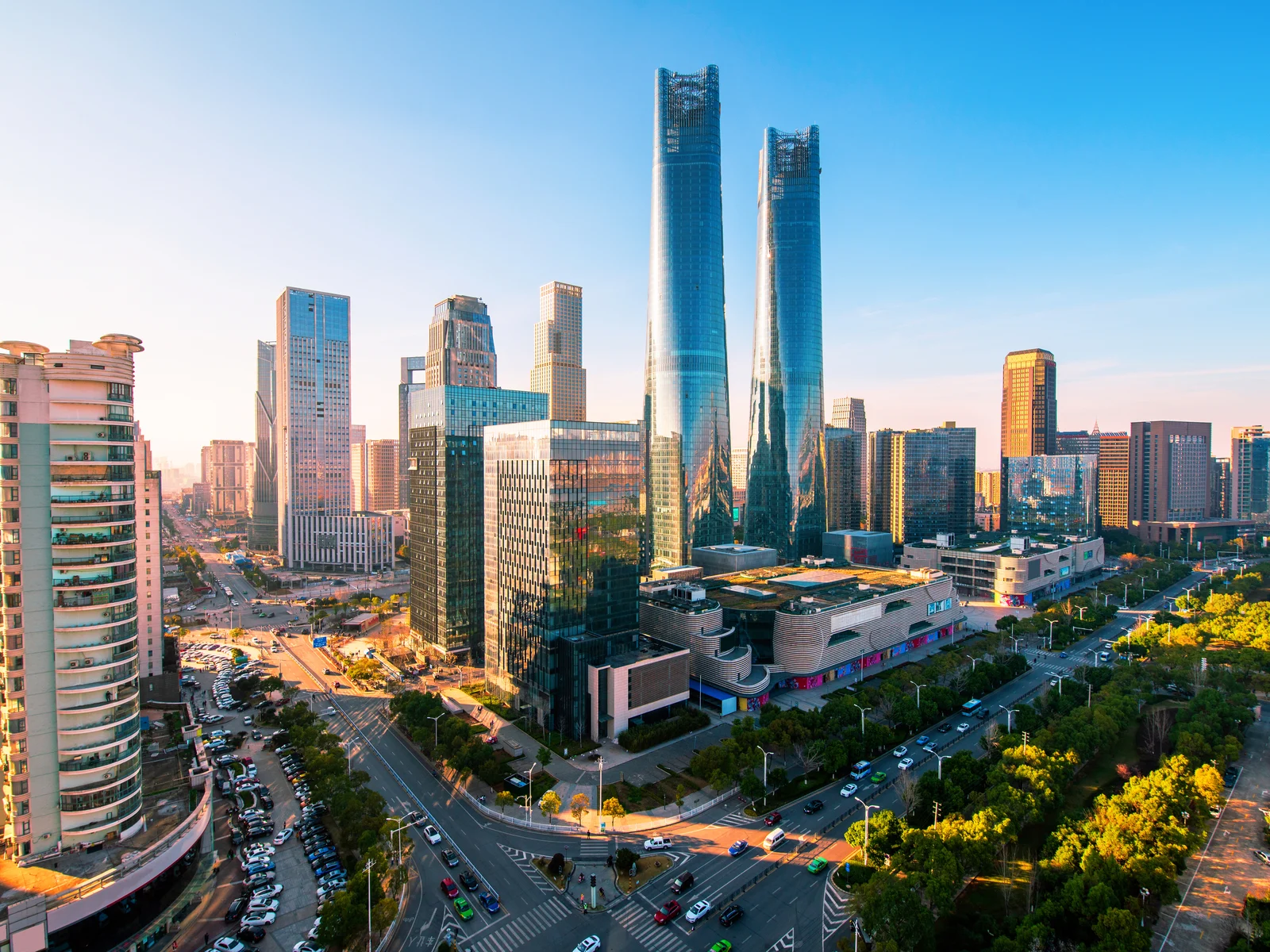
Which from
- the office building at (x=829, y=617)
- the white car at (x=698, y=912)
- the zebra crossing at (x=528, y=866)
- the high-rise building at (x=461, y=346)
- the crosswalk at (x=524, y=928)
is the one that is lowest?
the crosswalk at (x=524, y=928)

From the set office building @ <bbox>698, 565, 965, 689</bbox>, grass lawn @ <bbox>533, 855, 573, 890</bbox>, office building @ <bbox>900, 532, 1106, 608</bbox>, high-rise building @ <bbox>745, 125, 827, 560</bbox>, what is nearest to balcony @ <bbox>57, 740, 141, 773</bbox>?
grass lawn @ <bbox>533, 855, 573, 890</bbox>

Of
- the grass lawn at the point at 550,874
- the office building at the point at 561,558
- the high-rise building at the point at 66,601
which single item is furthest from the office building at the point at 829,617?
the high-rise building at the point at 66,601

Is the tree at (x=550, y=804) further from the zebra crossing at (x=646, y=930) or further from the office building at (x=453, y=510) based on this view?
the office building at (x=453, y=510)

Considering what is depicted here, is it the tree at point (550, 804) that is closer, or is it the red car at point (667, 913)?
the red car at point (667, 913)

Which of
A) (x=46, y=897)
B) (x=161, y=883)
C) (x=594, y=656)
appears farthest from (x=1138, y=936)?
(x=46, y=897)

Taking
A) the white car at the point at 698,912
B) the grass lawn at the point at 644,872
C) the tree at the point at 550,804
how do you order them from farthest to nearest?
the tree at the point at 550,804, the grass lawn at the point at 644,872, the white car at the point at 698,912

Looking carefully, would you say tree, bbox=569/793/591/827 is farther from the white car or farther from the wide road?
the white car
